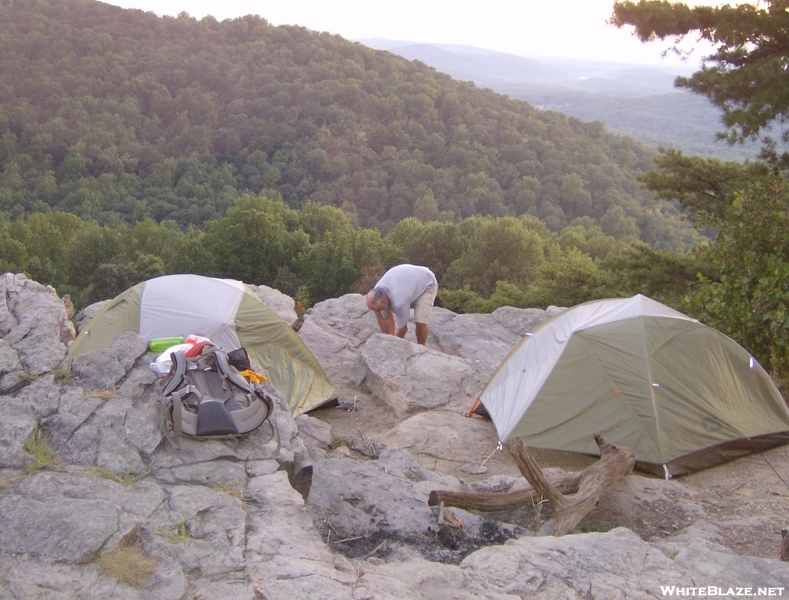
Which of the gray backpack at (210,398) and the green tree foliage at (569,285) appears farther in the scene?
the green tree foliage at (569,285)

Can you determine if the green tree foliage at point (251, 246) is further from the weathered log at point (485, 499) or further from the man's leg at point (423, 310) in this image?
the weathered log at point (485, 499)

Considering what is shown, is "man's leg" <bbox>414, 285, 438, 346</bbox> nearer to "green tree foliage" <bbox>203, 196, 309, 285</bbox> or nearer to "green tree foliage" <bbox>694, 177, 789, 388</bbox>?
"green tree foliage" <bbox>694, 177, 789, 388</bbox>

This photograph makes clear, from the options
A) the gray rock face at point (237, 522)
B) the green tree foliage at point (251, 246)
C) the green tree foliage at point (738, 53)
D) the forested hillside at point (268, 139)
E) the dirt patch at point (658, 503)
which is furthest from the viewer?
the forested hillside at point (268, 139)

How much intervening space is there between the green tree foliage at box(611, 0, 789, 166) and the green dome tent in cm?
841

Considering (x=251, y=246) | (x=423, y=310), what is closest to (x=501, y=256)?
(x=251, y=246)

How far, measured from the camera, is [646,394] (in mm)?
6043

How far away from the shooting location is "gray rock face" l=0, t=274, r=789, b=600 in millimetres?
2965

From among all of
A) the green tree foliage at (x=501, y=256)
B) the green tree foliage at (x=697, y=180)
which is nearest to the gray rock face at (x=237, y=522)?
the green tree foliage at (x=697, y=180)

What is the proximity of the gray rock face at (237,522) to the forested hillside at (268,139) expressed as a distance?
43.3m

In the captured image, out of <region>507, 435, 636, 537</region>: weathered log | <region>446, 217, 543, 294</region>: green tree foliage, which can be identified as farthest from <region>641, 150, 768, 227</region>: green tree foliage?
<region>446, 217, 543, 294</region>: green tree foliage

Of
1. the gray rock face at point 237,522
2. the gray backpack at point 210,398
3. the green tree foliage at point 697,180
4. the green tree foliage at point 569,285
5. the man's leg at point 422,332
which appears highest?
the green tree foliage at point 697,180

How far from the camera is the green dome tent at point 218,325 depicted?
7.49m

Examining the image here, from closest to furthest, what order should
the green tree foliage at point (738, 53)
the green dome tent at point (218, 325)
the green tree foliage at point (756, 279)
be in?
the green tree foliage at point (756, 279) → the green dome tent at point (218, 325) → the green tree foliage at point (738, 53)

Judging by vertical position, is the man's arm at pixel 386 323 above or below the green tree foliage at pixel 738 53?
below
